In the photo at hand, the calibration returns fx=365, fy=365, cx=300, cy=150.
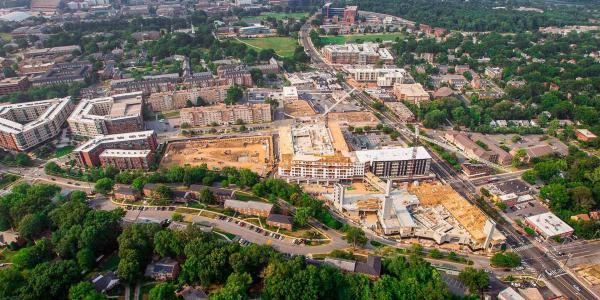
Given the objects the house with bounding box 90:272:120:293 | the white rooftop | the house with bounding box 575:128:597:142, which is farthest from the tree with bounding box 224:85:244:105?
the house with bounding box 575:128:597:142

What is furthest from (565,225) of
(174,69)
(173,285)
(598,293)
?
(174,69)

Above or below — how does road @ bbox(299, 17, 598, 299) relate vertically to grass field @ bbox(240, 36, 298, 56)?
below

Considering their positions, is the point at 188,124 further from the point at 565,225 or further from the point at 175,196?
the point at 565,225

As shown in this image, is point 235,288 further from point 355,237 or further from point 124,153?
point 124,153

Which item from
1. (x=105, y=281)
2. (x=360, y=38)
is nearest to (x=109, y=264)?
(x=105, y=281)

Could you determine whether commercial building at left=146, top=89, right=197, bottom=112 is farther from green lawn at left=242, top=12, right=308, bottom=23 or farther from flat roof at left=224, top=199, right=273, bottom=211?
green lawn at left=242, top=12, right=308, bottom=23

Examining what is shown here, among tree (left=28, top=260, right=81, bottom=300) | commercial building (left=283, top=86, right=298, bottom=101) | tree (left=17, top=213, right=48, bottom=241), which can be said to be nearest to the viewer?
tree (left=28, top=260, right=81, bottom=300)

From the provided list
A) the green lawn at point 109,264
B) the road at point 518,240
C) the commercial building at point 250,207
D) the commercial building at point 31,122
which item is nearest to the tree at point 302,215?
the commercial building at point 250,207
